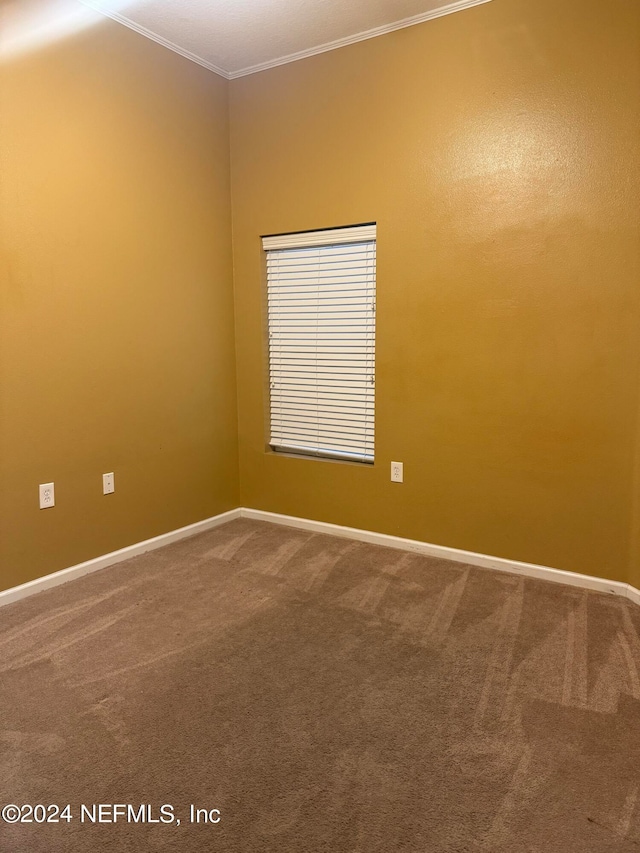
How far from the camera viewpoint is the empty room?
1607mm

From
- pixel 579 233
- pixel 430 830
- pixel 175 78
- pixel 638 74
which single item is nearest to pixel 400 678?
pixel 430 830

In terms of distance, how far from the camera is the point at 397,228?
3.07 m

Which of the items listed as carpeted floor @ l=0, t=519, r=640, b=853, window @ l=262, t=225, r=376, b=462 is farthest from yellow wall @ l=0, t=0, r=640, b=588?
carpeted floor @ l=0, t=519, r=640, b=853

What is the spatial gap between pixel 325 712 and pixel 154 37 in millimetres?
3347

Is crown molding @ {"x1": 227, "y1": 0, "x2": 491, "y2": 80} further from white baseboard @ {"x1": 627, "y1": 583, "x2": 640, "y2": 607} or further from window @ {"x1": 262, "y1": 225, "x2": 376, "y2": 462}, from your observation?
white baseboard @ {"x1": 627, "y1": 583, "x2": 640, "y2": 607}

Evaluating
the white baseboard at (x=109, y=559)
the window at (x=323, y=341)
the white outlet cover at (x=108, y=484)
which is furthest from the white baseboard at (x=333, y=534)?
the window at (x=323, y=341)

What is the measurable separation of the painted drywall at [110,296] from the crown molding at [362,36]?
258 mm

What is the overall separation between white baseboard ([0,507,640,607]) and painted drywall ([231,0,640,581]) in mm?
50

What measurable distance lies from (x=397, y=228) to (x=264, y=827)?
270 centimetres

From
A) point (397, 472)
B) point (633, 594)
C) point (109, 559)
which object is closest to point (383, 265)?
point (397, 472)

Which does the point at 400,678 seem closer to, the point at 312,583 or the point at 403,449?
the point at 312,583

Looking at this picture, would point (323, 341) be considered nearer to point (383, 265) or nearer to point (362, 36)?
point (383, 265)

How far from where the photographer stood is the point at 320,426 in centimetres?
359

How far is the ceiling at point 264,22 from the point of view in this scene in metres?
2.75
